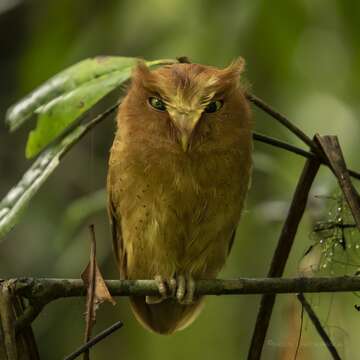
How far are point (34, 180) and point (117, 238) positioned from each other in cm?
65

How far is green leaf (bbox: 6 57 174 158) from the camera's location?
1900 millimetres

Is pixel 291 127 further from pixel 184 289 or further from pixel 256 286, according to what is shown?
pixel 184 289

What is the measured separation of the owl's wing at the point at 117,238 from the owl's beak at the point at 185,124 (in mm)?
454

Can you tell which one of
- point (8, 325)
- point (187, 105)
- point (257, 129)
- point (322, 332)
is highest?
point (257, 129)

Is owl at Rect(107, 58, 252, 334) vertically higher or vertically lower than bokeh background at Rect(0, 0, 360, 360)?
lower

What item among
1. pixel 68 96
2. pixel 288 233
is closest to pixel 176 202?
pixel 68 96

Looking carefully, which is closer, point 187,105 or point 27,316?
point 27,316

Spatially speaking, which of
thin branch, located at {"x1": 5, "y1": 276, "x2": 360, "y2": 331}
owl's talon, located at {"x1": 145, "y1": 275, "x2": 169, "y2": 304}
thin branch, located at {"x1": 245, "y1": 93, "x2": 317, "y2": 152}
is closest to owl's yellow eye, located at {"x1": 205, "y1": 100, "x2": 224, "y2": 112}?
thin branch, located at {"x1": 245, "y1": 93, "x2": 317, "y2": 152}

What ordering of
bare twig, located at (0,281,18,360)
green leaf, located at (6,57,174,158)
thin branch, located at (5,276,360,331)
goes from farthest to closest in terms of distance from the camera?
green leaf, located at (6,57,174,158)
thin branch, located at (5,276,360,331)
bare twig, located at (0,281,18,360)

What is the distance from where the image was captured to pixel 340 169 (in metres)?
1.54

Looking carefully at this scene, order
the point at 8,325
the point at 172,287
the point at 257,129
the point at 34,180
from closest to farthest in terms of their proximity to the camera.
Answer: the point at 8,325 → the point at 34,180 → the point at 172,287 → the point at 257,129

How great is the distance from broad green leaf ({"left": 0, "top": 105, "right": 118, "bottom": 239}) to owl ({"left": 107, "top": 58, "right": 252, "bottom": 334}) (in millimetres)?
214

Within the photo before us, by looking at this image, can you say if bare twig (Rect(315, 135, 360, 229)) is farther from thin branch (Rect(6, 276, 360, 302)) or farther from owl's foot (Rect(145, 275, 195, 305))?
owl's foot (Rect(145, 275, 195, 305))

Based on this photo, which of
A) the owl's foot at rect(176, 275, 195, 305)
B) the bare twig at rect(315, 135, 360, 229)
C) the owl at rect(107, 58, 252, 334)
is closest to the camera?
the bare twig at rect(315, 135, 360, 229)
